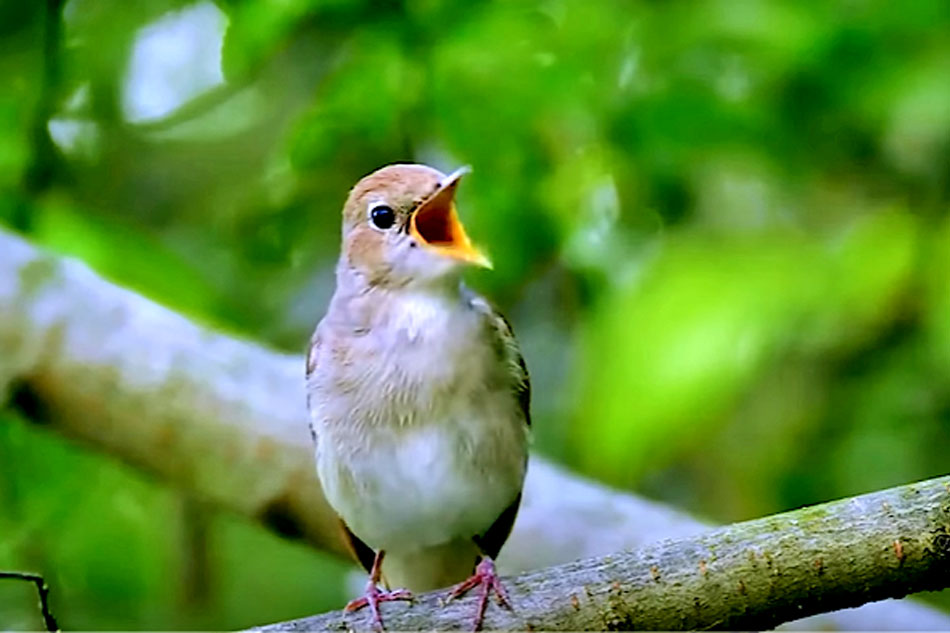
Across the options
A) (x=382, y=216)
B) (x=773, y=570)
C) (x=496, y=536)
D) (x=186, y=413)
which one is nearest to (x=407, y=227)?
(x=382, y=216)

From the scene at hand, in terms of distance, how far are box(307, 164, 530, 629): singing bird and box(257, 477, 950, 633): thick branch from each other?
1.72ft

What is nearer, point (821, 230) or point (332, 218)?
point (821, 230)

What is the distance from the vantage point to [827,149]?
2836mm

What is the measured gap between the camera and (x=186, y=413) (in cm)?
252

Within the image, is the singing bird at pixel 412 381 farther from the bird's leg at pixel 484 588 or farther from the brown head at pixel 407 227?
the bird's leg at pixel 484 588

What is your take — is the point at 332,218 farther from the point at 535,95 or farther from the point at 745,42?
the point at 745,42

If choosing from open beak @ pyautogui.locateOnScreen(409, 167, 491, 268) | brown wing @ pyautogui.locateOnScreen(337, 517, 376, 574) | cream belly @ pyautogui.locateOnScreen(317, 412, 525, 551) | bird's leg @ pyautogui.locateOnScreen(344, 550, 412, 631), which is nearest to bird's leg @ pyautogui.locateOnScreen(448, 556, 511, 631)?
bird's leg @ pyautogui.locateOnScreen(344, 550, 412, 631)

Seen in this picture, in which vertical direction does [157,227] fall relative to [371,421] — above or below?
above

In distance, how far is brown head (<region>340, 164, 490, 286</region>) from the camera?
2.04 metres

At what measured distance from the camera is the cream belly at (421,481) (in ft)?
6.79

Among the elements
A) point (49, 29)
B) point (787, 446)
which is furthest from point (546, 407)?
point (49, 29)

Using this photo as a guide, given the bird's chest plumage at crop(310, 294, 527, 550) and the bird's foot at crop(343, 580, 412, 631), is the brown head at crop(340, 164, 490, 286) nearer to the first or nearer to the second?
the bird's chest plumage at crop(310, 294, 527, 550)

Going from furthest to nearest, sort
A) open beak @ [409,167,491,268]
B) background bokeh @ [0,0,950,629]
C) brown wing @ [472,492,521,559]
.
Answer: background bokeh @ [0,0,950,629]
brown wing @ [472,492,521,559]
open beak @ [409,167,491,268]

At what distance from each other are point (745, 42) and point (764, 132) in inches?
6.2
